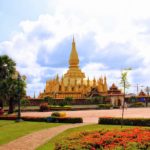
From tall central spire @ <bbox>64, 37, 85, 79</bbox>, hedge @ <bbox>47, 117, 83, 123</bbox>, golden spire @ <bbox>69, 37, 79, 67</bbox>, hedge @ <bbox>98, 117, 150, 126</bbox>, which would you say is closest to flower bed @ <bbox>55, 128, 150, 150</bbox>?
hedge @ <bbox>98, 117, 150, 126</bbox>

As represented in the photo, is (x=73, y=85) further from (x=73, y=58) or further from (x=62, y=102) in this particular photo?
(x=62, y=102)

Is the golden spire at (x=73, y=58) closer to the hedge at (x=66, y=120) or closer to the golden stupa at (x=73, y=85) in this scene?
the golden stupa at (x=73, y=85)

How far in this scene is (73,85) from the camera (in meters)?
80.2

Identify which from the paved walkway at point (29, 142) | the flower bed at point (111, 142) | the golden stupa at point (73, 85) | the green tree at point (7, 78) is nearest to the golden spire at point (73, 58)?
the golden stupa at point (73, 85)

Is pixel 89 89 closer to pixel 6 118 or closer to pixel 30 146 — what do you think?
pixel 6 118

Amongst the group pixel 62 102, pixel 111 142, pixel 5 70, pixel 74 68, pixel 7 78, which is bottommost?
pixel 111 142

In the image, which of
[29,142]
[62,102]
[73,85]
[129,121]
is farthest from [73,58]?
[29,142]

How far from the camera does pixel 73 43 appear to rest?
281 feet

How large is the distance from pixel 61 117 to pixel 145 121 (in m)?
8.24

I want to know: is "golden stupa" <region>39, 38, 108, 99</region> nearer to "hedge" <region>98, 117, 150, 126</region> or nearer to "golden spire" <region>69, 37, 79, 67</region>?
"golden spire" <region>69, 37, 79, 67</region>

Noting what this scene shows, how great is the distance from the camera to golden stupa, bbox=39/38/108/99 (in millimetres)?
78438

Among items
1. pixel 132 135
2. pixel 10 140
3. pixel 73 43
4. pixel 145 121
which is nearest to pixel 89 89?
pixel 73 43

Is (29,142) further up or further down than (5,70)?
further down

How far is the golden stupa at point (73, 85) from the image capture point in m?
78.4
